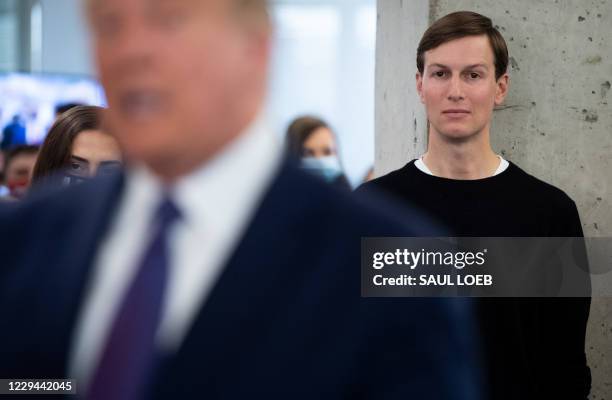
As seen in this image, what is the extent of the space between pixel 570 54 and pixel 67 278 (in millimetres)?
935

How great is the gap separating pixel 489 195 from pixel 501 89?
15 centimetres

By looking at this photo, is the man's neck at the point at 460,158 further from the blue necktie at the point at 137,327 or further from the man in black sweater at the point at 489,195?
the blue necktie at the point at 137,327

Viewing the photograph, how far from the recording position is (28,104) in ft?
5.95

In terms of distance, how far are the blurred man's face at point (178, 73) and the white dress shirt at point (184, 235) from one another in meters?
0.01

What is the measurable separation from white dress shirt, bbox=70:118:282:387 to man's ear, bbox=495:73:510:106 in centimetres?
79

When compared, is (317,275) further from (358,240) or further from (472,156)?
(472,156)

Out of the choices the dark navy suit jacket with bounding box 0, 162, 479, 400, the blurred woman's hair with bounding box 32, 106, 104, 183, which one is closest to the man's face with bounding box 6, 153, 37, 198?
the blurred woman's hair with bounding box 32, 106, 104, 183

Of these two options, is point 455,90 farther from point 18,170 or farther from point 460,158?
point 18,170

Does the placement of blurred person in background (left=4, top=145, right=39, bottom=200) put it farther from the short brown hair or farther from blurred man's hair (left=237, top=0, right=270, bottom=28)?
blurred man's hair (left=237, top=0, right=270, bottom=28)

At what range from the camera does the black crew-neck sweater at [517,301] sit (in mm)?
964

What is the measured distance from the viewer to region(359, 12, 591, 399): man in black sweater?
97 cm

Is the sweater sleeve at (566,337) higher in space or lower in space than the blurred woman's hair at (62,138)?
lower

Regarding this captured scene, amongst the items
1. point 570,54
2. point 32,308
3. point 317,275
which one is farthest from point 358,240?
point 570,54

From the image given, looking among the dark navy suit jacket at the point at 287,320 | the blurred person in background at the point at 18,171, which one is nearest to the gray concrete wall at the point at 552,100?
the blurred person in background at the point at 18,171
